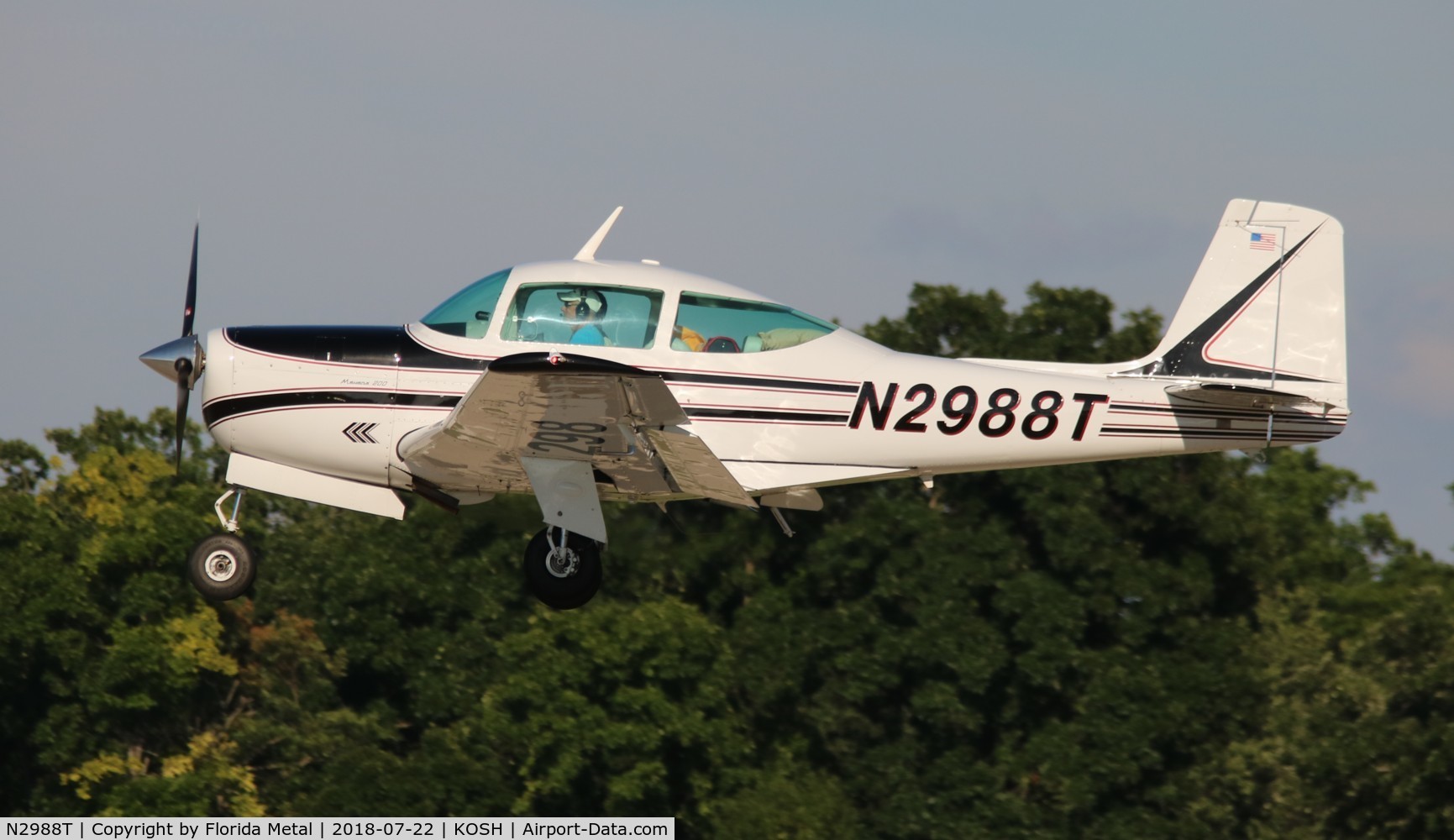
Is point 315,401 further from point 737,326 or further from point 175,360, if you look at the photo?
point 737,326

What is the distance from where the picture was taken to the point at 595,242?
12.0 m

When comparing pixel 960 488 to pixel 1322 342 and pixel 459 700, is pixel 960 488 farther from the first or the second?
pixel 1322 342

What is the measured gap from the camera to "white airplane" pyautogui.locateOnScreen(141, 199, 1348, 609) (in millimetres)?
11398

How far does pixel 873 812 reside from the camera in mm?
28188

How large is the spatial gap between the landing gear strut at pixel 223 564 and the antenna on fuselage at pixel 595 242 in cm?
283

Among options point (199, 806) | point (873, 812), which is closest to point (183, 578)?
point (199, 806)

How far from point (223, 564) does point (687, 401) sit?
3.35m

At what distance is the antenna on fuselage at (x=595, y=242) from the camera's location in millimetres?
11766

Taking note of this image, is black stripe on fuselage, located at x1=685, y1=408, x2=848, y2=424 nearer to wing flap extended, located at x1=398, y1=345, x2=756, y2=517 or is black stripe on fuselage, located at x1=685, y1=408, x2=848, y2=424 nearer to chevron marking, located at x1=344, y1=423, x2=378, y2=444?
wing flap extended, located at x1=398, y1=345, x2=756, y2=517

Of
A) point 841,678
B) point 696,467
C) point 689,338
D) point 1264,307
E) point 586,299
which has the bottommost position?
point 696,467

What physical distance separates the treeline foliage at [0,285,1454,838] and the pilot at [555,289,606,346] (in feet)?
46.6

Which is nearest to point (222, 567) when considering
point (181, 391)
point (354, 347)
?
point (181, 391)

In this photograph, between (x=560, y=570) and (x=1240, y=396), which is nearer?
(x=560, y=570)

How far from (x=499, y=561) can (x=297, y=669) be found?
12.8ft
